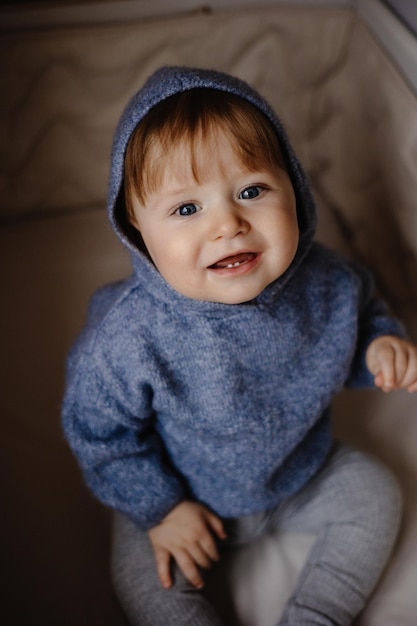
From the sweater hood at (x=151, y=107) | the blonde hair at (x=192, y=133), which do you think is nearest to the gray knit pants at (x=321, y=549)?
the sweater hood at (x=151, y=107)

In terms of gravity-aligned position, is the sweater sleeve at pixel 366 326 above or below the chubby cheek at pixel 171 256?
below

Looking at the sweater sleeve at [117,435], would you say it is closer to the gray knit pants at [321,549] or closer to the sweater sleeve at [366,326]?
the gray knit pants at [321,549]

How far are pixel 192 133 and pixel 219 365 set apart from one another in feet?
0.80

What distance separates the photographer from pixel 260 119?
643 mm

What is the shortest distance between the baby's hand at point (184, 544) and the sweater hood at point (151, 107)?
11.7 inches

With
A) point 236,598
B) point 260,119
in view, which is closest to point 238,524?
point 236,598

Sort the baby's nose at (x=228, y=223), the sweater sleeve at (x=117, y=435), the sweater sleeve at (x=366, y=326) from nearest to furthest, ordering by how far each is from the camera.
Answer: the baby's nose at (x=228, y=223) < the sweater sleeve at (x=117, y=435) < the sweater sleeve at (x=366, y=326)

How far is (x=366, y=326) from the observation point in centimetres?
83

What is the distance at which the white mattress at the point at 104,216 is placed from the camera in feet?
2.70

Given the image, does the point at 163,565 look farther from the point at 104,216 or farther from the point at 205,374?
the point at 104,216

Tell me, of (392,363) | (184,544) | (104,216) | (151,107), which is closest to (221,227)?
(151,107)

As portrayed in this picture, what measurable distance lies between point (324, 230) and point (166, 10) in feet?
1.51

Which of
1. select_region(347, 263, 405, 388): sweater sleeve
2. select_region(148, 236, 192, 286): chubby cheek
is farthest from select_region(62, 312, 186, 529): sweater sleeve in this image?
select_region(347, 263, 405, 388): sweater sleeve

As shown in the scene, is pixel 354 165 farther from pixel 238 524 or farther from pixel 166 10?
pixel 238 524
